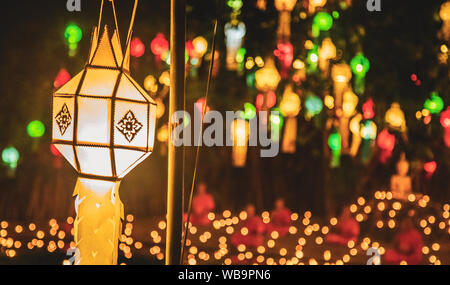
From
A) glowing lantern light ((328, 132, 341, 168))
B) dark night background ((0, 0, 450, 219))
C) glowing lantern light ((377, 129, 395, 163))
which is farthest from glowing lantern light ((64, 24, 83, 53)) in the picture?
glowing lantern light ((377, 129, 395, 163))

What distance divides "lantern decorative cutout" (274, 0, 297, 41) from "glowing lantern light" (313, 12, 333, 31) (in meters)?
0.28

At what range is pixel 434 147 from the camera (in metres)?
7.19

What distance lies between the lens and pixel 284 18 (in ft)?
18.9

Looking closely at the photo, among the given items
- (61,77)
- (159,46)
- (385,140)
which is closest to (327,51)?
(385,140)

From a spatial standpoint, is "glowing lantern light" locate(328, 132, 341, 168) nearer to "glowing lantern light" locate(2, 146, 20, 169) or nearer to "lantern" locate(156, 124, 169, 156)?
"lantern" locate(156, 124, 169, 156)

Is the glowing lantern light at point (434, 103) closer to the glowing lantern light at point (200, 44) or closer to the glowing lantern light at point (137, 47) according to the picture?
the glowing lantern light at point (200, 44)

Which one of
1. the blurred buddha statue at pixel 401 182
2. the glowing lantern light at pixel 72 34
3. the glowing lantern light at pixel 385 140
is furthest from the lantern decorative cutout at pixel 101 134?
the blurred buddha statue at pixel 401 182

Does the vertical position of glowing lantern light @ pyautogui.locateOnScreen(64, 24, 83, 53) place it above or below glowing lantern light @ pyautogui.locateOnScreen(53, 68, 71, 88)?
above

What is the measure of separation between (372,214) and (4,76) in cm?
519

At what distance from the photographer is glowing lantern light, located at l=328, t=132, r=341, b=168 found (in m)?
6.64

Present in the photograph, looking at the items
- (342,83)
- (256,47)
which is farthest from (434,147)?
(256,47)

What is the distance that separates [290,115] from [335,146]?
40.7 inches
